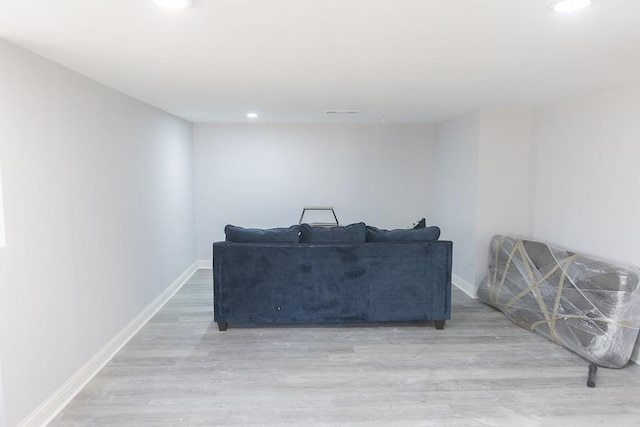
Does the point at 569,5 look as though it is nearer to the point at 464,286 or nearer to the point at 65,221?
the point at 65,221

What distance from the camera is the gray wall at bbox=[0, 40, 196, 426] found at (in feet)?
6.80

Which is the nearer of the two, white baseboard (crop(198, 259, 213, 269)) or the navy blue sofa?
the navy blue sofa

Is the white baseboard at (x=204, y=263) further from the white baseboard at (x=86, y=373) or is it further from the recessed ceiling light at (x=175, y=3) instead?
the recessed ceiling light at (x=175, y=3)

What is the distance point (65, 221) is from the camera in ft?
8.30

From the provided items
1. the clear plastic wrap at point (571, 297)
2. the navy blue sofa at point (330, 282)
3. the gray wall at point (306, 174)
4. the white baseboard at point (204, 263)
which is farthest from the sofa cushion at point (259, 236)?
the white baseboard at point (204, 263)

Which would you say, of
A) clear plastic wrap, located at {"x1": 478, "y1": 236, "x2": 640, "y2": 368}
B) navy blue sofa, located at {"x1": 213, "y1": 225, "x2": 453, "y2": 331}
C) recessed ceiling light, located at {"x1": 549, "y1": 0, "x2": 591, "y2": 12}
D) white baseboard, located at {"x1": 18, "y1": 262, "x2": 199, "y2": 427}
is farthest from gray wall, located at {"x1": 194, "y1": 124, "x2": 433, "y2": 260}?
recessed ceiling light, located at {"x1": 549, "y1": 0, "x2": 591, "y2": 12}

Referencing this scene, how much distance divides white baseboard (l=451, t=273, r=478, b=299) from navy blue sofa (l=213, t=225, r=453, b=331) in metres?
1.10

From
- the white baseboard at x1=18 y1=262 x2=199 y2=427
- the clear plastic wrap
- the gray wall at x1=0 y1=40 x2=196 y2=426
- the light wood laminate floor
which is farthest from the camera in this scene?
the clear plastic wrap

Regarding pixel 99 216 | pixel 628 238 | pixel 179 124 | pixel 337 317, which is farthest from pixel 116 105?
pixel 628 238

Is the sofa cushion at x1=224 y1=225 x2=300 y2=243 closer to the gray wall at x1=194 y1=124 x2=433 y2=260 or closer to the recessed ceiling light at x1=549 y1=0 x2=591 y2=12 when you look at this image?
the gray wall at x1=194 y1=124 x2=433 y2=260

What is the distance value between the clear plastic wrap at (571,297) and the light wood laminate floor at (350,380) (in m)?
0.14

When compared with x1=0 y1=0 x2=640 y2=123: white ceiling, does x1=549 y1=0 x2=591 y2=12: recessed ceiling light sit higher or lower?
lower

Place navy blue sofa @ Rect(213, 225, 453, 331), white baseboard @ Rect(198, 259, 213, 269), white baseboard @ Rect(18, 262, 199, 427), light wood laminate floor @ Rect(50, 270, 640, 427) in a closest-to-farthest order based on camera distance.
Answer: white baseboard @ Rect(18, 262, 199, 427) → light wood laminate floor @ Rect(50, 270, 640, 427) → navy blue sofa @ Rect(213, 225, 453, 331) → white baseboard @ Rect(198, 259, 213, 269)

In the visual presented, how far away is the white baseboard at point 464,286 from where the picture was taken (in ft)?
15.0
